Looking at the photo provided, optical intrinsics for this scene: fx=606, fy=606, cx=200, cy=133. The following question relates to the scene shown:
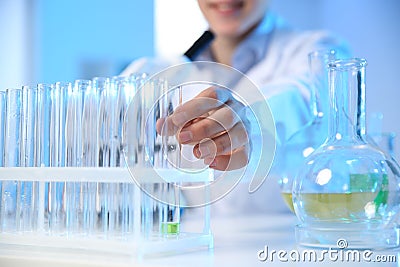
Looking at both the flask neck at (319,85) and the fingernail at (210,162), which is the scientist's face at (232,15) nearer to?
the flask neck at (319,85)

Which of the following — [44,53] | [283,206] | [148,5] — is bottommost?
[283,206]

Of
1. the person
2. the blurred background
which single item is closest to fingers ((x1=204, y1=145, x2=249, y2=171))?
the person

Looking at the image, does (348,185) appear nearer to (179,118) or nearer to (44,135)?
(179,118)

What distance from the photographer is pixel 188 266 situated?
1.69ft

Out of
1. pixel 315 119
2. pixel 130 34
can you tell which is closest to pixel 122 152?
pixel 315 119

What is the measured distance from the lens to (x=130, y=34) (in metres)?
2.63

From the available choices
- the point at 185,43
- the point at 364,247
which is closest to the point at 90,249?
the point at 364,247

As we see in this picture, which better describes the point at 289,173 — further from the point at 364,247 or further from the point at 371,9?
the point at 371,9

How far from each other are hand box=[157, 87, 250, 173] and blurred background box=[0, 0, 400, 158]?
1.49 meters

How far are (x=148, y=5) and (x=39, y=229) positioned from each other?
7.09ft

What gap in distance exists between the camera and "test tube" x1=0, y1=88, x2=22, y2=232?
708mm

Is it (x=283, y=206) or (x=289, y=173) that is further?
(x=283, y=206)

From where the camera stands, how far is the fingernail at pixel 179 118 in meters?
0.64

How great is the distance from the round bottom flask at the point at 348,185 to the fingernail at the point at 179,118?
0.14 meters
